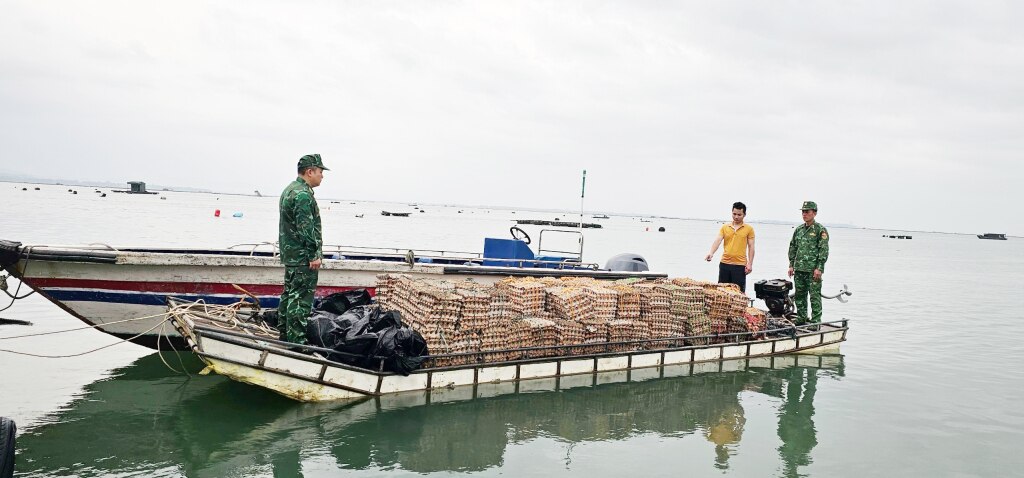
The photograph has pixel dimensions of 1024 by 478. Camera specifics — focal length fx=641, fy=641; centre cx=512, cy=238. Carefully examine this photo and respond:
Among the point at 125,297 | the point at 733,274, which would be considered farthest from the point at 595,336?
the point at 125,297

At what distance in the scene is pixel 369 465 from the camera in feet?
21.5

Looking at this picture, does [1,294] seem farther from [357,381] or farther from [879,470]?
[879,470]

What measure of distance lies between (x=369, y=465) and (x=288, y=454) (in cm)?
87

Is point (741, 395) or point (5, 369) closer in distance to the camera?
point (5, 369)

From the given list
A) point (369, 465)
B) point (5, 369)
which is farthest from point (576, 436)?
point (5, 369)

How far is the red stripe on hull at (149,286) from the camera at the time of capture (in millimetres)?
9352

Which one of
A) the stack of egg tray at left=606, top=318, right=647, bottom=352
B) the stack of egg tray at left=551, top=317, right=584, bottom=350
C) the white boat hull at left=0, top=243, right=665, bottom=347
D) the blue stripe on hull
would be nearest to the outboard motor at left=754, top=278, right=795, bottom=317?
the stack of egg tray at left=606, top=318, right=647, bottom=352

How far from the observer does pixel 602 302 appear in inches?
399

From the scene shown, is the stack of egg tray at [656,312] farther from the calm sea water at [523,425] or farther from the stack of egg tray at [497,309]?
the stack of egg tray at [497,309]

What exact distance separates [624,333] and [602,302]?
634 mm

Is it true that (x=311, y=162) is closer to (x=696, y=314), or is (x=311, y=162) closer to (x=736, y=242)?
(x=696, y=314)

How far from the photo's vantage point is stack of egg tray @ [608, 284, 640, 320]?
1039cm

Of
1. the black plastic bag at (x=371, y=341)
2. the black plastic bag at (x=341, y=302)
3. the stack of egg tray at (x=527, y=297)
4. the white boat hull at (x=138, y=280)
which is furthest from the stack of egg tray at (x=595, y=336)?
the white boat hull at (x=138, y=280)

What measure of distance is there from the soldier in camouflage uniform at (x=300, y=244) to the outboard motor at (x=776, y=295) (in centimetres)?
887
